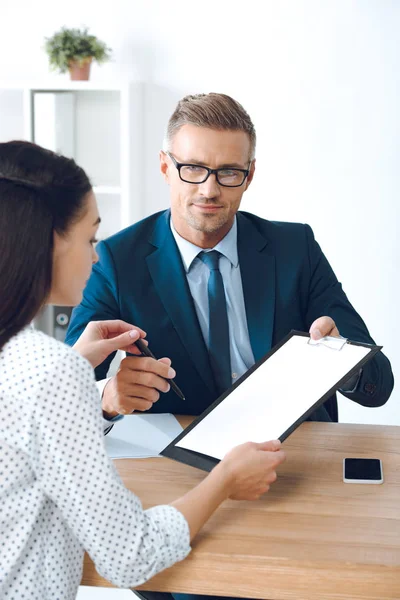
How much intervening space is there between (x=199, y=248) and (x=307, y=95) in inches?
62.6

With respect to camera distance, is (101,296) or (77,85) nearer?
(101,296)

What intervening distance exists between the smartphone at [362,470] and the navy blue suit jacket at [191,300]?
0.39 metres

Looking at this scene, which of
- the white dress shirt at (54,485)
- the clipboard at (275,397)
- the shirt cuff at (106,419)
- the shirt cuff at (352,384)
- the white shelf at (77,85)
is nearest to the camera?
the white dress shirt at (54,485)

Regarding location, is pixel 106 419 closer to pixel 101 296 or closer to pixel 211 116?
pixel 101 296

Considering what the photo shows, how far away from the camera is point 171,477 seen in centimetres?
148

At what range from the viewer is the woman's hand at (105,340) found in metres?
1.58

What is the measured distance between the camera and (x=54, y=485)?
1060 millimetres

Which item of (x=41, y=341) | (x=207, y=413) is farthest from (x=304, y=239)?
(x=41, y=341)

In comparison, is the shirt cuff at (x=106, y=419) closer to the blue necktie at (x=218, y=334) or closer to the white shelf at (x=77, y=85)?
the blue necktie at (x=218, y=334)

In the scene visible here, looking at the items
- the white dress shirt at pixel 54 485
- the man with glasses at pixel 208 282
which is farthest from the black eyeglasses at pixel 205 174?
the white dress shirt at pixel 54 485

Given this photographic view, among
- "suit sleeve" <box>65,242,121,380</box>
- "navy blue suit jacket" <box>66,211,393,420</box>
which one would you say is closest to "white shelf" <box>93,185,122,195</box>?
"navy blue suit jacket" <box>66,211,393,420</box>

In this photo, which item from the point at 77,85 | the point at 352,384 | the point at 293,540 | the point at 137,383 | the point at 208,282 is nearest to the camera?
the point at 293,540

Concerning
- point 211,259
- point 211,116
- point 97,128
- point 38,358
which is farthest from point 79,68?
point 38,358

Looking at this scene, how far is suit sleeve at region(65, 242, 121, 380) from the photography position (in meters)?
1.96
